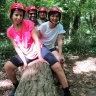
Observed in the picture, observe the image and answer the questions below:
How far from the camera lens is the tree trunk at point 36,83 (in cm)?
277

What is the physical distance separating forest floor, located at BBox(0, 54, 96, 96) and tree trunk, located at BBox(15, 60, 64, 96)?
148 centimetres

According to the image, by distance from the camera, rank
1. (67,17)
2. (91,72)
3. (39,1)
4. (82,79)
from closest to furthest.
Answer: (82,79), (91,72), (39,1), (67,17)

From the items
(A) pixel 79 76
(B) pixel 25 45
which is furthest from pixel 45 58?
(A) pixel 79 76

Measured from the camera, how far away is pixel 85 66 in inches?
249

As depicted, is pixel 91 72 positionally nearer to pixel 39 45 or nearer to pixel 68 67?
pixel 68 67

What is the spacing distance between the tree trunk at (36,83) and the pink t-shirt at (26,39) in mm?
299

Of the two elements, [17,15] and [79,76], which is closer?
[17,15]

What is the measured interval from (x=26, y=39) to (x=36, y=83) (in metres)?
1.02

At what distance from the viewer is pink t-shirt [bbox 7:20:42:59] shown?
3637 millimetres

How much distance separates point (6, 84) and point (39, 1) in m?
5.73

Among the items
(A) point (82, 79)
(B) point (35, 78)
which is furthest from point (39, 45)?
(A) point (82, 79)

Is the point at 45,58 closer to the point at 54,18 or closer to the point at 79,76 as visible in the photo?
the point at 54,18

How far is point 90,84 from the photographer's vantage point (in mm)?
5070

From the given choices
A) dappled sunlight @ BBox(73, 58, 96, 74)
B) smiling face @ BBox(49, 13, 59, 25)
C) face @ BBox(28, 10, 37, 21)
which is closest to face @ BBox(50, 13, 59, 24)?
smiling face @ BBox(49, 13, 59, 25)
